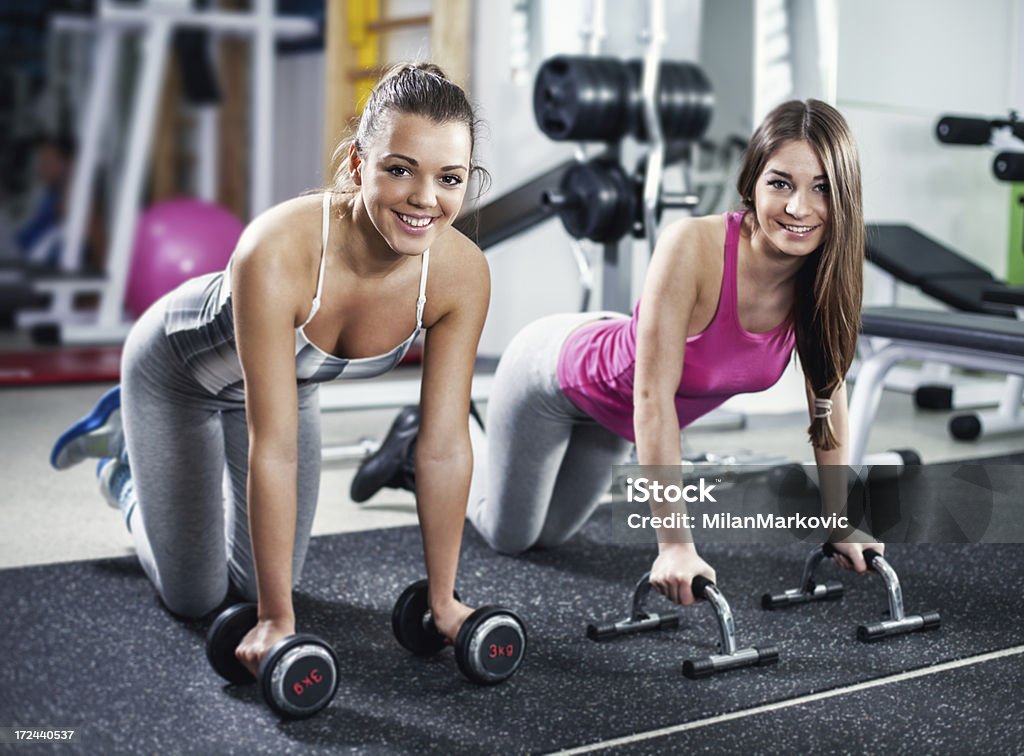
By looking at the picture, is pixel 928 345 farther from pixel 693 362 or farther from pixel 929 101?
pixel 929 101

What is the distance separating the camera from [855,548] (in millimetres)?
1771

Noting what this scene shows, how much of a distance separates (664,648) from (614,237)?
1.46m

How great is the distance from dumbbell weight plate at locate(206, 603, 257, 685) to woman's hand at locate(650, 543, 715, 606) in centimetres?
55

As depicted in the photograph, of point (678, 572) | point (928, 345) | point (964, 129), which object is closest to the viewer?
Answer: point (678, 572)

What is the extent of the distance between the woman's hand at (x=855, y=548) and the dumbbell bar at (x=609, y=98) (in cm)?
143

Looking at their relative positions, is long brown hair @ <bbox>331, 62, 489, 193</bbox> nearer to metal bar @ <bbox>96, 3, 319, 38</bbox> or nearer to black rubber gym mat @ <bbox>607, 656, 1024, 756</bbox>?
black rubber gym mat @ <bbox>607, 656, 1024, 756</bbox>

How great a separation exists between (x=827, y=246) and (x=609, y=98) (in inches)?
55.0

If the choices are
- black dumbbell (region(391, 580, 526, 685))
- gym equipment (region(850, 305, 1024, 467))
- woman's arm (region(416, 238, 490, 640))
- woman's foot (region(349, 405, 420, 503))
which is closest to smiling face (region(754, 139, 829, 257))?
woman's arm (region(416, 238, 490, 640))

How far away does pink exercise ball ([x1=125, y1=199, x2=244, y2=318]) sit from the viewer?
16.3 feet

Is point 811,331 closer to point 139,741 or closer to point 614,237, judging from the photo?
point 139,741

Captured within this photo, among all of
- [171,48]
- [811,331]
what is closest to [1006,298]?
[811,331]

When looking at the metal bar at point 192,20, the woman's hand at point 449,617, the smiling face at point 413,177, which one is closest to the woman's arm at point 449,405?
the woman's hand at point 449,617

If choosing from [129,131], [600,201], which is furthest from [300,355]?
[129,131]

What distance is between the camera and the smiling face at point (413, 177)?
137cm
